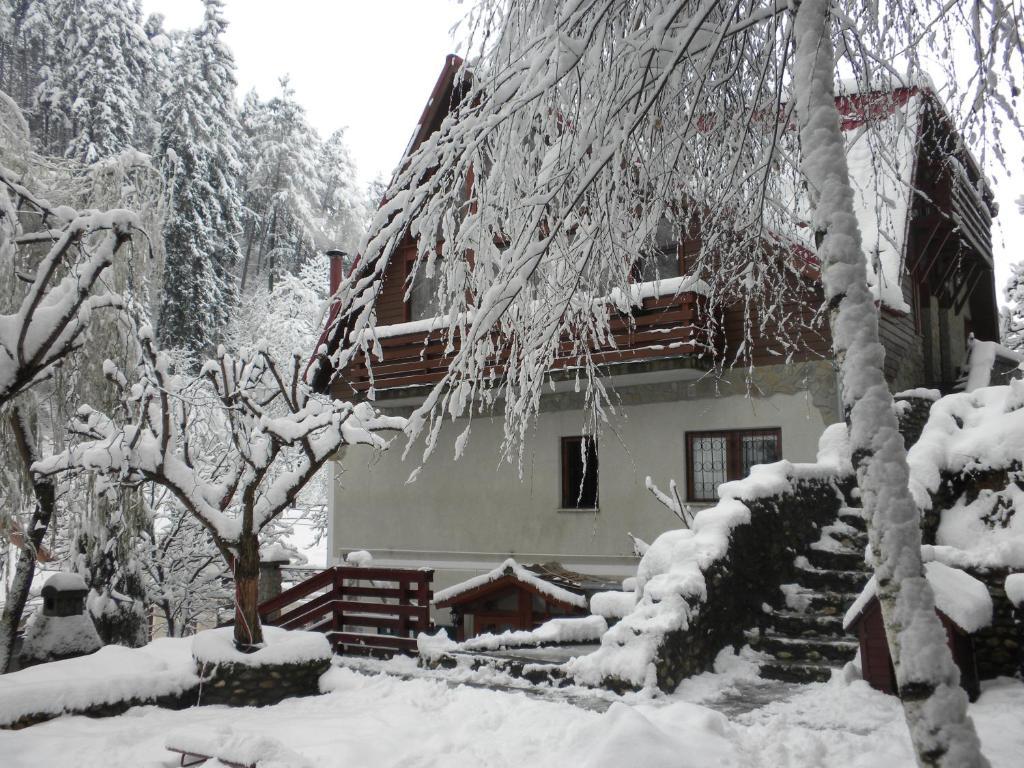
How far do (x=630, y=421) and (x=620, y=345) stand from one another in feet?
5.41

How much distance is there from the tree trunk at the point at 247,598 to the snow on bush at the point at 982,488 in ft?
22.5

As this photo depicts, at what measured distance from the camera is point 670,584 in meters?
7.99

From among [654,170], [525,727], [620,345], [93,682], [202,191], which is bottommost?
[525,727]

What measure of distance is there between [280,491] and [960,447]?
7460 mm

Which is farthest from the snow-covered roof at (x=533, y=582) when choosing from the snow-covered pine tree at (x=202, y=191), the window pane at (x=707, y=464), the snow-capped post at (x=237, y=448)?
the snow-covered pine tree at (x=202, y=191)

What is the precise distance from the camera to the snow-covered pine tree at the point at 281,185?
35.4m

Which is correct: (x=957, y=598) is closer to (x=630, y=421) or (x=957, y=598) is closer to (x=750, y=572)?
(x=750, y=572)

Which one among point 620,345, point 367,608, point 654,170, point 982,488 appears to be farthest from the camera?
point 620,345

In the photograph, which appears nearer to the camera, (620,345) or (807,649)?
(807,649)

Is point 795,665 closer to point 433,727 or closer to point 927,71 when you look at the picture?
point 433,727

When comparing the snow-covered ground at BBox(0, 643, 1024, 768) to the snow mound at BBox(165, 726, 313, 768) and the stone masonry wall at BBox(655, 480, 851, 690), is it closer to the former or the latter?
the snow mound at BBox(165, 726, 313, 768)

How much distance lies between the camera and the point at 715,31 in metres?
3.23

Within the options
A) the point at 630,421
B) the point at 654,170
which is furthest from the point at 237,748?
the point at 630,421

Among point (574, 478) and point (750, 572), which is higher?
point (574, 478)
